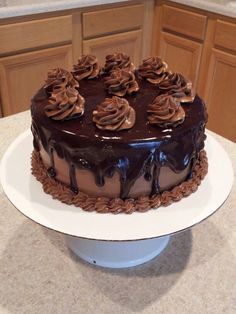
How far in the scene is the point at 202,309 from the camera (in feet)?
2.12

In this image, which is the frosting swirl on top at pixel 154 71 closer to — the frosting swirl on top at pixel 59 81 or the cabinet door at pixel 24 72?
the frosting swirl on top at pixel 59 81

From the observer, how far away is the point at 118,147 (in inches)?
25.8

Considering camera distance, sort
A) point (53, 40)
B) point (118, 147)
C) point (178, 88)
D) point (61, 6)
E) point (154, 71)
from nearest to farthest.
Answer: point (118, 147)
point (178, 88)
point (154, 71)
point (61, 6)
point (53, 40)

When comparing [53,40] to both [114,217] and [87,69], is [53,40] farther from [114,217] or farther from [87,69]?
[114,217]

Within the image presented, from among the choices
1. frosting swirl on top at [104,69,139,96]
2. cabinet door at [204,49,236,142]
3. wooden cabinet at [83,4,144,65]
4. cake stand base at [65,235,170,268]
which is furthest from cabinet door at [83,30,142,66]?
cake stand base at [65,235,170,268]

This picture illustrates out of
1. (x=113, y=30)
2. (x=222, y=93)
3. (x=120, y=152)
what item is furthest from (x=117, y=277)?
(x=113, y=30)

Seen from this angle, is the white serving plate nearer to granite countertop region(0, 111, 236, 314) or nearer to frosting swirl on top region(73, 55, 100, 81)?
granite countertop region(0, 111, 236, 314)

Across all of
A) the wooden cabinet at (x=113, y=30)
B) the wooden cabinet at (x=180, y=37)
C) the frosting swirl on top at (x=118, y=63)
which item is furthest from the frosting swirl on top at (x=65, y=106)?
the wooden cabinet at (x=180, y=37)

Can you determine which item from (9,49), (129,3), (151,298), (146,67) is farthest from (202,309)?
(129,3)

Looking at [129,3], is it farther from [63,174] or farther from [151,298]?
[151,298]

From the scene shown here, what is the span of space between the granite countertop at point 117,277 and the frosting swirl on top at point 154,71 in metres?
0.37

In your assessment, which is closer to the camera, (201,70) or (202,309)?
(202,309)

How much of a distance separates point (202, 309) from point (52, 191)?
0.36 meters

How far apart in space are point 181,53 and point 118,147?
6.14 feet
